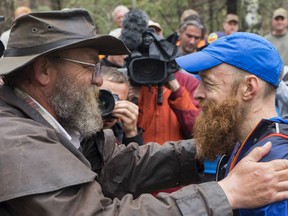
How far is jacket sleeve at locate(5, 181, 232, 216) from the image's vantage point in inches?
82.7

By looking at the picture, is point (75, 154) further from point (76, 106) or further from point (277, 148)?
point (277, 148)

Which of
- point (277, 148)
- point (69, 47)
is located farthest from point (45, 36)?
point (277, 148)

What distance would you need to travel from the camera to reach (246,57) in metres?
2.59

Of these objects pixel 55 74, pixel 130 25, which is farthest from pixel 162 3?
pixel 55 74

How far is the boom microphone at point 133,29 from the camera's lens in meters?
4.29

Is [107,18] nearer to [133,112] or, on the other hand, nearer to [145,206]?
[133,112]

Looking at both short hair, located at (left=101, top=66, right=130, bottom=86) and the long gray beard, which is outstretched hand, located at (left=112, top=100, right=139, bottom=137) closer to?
short hair, located at (left=101, top=66, right=130, bottom=86)

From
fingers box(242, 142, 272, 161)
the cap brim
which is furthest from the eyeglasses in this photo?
fingers box(242, 142, 272, 161)

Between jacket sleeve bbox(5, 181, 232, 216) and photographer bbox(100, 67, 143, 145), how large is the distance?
4.49ft

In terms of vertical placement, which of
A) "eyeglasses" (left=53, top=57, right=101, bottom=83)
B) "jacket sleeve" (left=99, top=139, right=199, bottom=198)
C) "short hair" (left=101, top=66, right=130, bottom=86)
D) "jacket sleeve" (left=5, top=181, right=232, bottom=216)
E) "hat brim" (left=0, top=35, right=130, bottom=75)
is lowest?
"jacket sleeve" (left=99, top=139, right=199, bottom=198)

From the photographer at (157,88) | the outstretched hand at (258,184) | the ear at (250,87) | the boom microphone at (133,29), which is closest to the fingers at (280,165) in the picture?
the outstretched hand at (258,184)

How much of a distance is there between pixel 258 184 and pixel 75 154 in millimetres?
873

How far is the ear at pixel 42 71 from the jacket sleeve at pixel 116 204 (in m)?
0.70

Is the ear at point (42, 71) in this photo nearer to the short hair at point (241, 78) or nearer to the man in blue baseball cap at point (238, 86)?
the man in blue baseball cap at point (238, 86)
